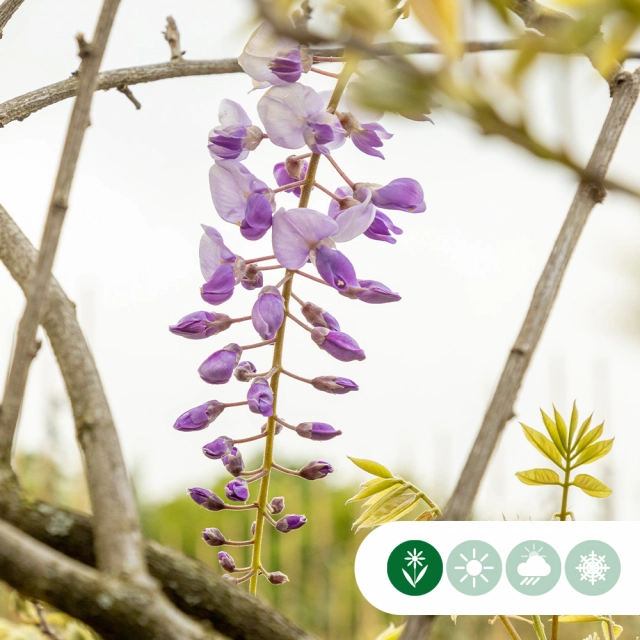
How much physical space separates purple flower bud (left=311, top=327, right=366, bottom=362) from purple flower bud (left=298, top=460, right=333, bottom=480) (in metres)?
0.07

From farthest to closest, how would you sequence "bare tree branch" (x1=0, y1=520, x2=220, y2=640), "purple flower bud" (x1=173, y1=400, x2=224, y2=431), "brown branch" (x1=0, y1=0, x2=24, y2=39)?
"brown branch" (x1=0, y1=0, x2=24, y2=39)
"purple flower bud" (x1=173, y1=400, x2=224, y2=431)
"bare tree branch" (x1=0, y1=520, x2=220, y2=640)

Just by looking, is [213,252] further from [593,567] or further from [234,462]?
[593,567]

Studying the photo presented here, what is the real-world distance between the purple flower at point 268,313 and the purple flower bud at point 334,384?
0.15ft

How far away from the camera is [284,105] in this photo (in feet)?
1.25

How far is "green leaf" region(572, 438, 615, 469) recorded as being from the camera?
14.9 inches

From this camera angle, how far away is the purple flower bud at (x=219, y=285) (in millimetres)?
383

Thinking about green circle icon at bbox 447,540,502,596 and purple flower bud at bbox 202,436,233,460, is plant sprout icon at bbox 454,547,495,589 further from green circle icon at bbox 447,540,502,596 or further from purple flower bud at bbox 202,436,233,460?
purple flower bud at bbox 202,436,233,460

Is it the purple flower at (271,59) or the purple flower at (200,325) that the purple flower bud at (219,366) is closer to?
the purple flower at (200,325)

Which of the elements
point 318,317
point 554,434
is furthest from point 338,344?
point 554,434

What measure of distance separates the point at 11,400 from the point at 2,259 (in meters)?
0.10

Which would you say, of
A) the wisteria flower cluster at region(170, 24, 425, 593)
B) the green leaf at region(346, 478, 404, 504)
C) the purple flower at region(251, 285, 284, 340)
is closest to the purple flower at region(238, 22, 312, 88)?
the wisteria flower cluster at region(170, 24, 425, 593)

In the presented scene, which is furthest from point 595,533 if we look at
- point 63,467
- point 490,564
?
point 63,467

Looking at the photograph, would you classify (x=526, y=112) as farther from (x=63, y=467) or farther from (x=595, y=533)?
(x=63, y=467)

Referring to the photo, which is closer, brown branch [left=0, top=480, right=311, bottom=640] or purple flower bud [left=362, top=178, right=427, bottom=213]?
brown branch [left=0, top=480, right=311, bottom=640]
